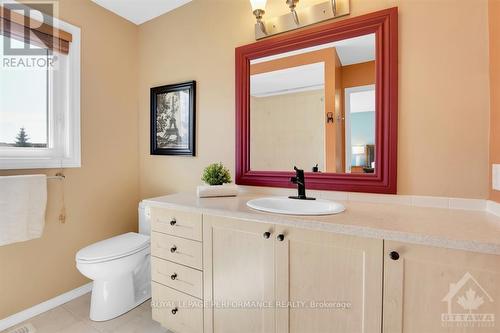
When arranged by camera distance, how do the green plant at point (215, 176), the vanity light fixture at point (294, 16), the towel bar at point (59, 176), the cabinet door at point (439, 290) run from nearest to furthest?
the cabinet door at point (439, 290) < the vanity light fixture at point (294, 16) < the green plant at point (215, 176) < the towel bar at point (59, 176)

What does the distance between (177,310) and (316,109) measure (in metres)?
1.47

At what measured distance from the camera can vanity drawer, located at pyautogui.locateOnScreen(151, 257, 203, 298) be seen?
1347mm

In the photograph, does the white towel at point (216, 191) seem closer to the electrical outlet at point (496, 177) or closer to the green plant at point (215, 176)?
the green plant at point (215, 176)

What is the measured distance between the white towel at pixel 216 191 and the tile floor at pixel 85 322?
932 millimetres

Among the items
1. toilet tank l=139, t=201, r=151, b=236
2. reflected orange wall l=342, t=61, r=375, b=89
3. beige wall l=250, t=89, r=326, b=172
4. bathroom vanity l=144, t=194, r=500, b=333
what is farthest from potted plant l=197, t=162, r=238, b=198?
reflected orange wall l=342, t=61, r=375, b=89

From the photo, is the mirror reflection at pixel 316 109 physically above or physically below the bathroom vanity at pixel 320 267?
above

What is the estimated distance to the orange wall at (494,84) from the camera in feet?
3.57

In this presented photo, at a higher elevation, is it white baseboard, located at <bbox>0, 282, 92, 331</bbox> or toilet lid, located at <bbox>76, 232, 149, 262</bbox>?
toilet lid, located at <bbox>76, 232, 149, 262</bbox>

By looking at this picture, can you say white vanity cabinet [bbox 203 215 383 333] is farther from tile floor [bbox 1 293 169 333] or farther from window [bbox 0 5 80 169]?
window [bbox 0 5 80 169]

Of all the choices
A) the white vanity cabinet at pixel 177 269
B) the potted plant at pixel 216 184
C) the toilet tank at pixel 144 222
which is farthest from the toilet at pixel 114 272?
the potted plant at pixel 216 184

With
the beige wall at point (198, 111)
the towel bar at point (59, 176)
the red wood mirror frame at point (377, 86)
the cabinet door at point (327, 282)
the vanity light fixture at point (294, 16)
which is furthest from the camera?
the towel bar at point (59, 176)

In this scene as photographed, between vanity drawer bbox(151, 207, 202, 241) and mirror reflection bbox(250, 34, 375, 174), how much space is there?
61 cm

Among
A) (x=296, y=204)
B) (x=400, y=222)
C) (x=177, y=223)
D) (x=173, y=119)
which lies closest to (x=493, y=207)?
(x=400, y=222)

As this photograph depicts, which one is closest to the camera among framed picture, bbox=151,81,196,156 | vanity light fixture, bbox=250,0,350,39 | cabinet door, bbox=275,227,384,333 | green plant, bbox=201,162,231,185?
cabinet door, bbox=275,227,384,333
